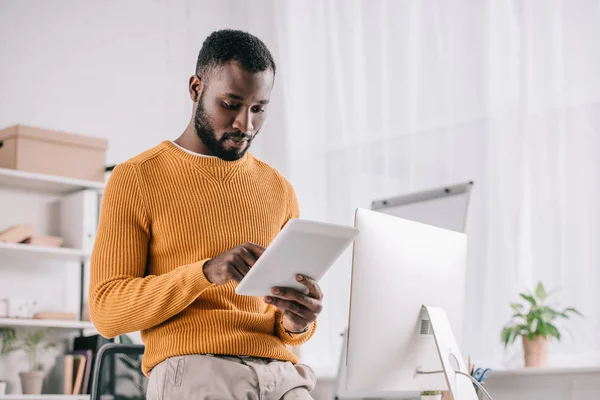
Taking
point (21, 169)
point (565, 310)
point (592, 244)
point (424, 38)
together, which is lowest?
point (565, 310)

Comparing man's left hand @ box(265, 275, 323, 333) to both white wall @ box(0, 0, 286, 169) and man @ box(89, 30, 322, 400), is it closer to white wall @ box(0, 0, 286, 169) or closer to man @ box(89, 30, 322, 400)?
man @ box(89, 30, 322, 400)

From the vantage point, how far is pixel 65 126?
12.9 feet

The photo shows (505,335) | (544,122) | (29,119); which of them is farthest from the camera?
(29,119)

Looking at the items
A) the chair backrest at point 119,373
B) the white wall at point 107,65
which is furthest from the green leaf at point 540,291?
the white wall at point 107,65

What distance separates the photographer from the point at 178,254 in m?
1.43

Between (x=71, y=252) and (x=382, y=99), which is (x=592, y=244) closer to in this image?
(x=382, y=99)

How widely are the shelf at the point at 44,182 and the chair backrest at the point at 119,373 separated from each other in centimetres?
140

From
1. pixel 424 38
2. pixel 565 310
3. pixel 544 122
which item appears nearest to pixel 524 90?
pixel 544 122

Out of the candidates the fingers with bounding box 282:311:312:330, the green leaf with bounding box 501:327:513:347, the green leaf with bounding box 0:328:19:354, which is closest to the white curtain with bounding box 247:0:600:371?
the green leaf with bounding box 501:327:513:347

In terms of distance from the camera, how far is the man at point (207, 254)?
1.33 metres

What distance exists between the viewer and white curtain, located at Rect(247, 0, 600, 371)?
308cm

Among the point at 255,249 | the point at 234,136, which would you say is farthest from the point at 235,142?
the point at 255,249

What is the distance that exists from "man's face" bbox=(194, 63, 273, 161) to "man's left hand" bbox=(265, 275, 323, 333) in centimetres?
31

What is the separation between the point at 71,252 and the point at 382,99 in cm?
159
